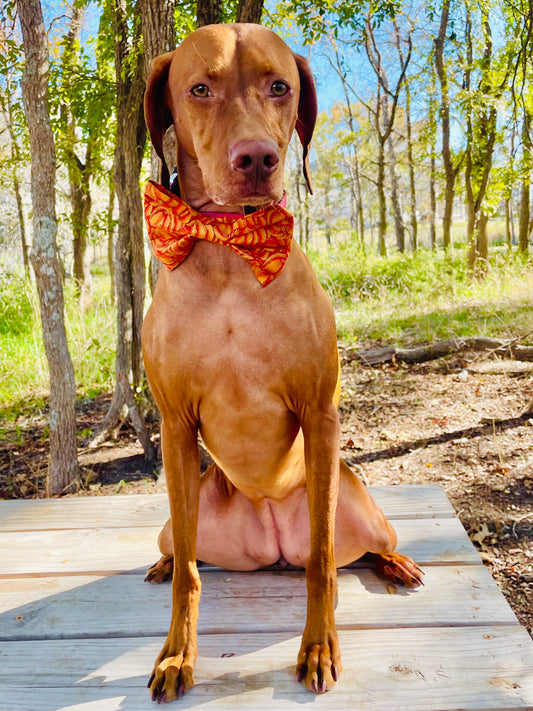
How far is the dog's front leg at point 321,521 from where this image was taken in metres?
1.50

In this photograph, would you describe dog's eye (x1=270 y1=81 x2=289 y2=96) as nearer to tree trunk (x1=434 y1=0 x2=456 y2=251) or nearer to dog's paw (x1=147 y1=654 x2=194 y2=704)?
dog's paw (x1=147 y1=654 x2=194 y2=704)

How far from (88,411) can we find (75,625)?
308 cm

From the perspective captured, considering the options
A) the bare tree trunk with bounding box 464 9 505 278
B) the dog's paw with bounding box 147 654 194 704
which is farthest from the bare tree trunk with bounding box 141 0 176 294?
the bare tree trunk with bounding box 464 9 505 278

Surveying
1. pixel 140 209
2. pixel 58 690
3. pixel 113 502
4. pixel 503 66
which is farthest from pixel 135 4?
pixel 503 66

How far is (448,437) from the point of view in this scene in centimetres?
394

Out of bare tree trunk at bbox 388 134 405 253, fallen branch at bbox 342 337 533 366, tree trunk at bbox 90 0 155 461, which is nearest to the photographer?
tree trunk at bbox 90 0 155 461

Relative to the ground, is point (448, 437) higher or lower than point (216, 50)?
lower

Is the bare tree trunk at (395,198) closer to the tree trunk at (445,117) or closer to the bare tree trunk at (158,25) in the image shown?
the tree trunk at (445,117)

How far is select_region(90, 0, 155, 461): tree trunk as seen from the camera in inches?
137

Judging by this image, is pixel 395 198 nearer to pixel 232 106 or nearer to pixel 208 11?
pixel 208 11

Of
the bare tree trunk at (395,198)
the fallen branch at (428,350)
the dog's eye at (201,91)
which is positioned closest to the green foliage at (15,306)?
the fallen branch at (428,350)

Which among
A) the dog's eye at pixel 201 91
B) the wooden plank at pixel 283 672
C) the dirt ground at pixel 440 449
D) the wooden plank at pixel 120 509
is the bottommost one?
the dirt ground at pixel 440 449

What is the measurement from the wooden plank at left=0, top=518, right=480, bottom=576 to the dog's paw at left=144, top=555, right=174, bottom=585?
77 mm

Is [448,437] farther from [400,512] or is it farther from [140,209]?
[140,209]
